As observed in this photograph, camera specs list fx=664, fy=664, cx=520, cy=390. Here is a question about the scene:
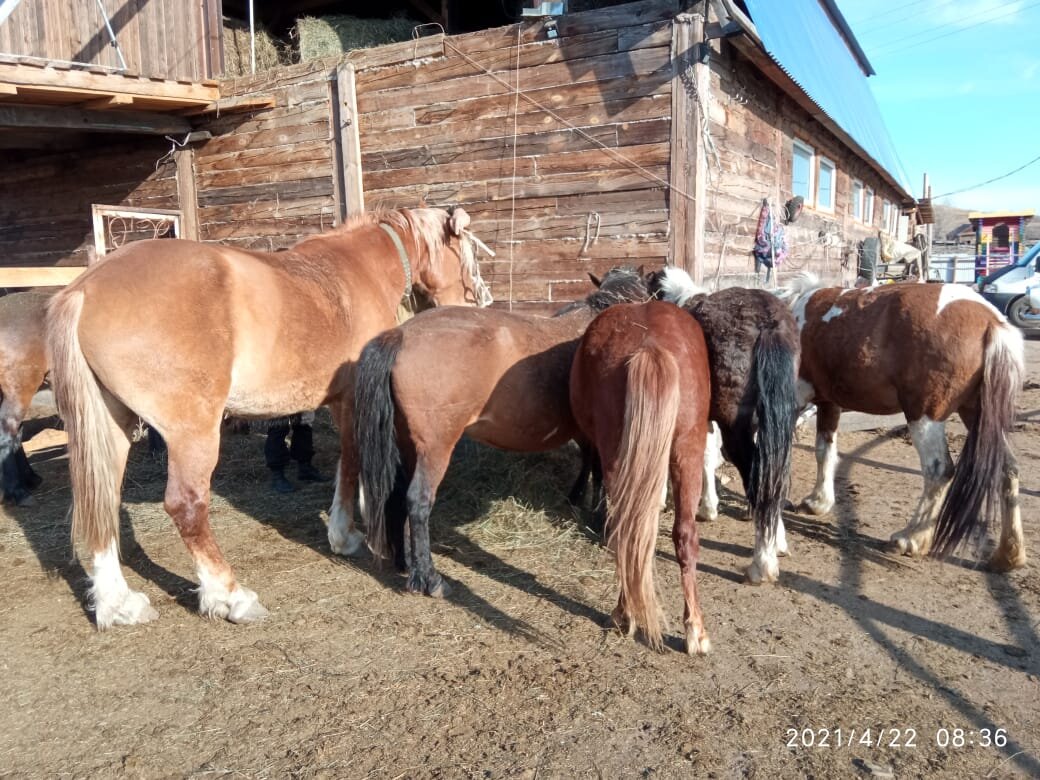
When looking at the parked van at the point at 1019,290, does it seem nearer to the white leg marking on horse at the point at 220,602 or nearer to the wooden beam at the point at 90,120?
the wooden beam at the point at 90,120

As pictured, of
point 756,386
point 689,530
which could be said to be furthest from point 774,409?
point 689,530

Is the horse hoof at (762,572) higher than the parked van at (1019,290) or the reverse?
the reverse

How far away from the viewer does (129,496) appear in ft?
17.3

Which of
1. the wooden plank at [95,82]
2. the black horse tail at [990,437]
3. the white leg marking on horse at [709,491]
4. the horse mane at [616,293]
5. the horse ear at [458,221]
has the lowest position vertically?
the white leg marking on horse at [709,491]

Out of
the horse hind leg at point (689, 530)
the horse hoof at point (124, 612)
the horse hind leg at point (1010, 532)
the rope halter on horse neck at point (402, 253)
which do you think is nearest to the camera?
the horse hind leg at point (689, 530)

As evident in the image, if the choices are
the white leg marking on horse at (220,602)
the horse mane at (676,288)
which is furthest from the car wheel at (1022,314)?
the white leg marking on horse at (220,602)

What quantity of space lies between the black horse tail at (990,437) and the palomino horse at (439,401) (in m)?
2.09

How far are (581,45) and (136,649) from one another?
18.7 feet

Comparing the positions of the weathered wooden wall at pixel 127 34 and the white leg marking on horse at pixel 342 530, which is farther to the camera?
the weathered wooden wall at pixel 127 34

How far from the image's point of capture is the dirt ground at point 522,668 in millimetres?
2264

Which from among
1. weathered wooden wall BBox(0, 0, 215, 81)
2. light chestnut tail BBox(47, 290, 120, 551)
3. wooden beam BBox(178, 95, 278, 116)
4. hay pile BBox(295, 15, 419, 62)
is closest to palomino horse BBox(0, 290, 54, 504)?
light chestnut tail BBox(47, 290, 120, 551)

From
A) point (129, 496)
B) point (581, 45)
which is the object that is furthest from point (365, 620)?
point (581, 45)

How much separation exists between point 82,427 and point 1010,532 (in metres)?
4.71

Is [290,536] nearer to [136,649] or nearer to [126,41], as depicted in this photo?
[136,649]
